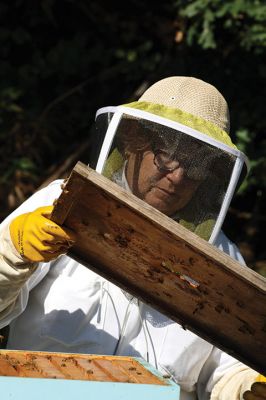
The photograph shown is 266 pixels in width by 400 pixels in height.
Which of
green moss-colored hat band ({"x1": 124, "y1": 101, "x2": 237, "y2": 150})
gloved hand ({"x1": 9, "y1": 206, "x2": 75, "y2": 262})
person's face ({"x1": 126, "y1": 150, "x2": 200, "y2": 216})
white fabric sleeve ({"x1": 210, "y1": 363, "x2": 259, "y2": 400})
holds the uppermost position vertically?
green moss-colored hat band ({"x1": 124, "y1": 101, "x2": 237, "y2": 150})

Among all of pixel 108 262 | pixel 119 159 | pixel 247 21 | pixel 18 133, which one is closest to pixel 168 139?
pixel 119 159

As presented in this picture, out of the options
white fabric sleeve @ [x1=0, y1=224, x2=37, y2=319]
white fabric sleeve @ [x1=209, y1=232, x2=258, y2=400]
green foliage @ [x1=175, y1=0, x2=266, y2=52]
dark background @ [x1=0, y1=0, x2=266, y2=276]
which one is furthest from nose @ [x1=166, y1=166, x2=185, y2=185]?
dark background @ [x1=0, y1=0, x2=266, y2=276]

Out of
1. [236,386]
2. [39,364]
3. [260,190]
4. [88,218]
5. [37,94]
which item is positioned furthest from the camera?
[37,94]

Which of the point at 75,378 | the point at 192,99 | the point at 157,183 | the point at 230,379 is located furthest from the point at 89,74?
the point at 75,378

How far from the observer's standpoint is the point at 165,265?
242 cm

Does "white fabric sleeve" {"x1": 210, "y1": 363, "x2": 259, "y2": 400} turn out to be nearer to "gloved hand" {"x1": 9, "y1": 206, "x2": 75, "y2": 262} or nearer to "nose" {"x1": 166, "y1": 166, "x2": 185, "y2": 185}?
"nose" {"x1": 166, "y1": 166, "x2": 185, "y2": 185}

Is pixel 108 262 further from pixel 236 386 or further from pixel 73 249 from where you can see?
pixel 236 386

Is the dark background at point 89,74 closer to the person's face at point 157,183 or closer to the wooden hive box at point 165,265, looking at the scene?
the person's face at point 157,183

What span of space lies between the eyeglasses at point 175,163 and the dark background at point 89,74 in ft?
8.39

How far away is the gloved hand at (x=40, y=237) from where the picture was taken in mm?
2338

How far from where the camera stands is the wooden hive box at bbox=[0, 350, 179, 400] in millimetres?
1978

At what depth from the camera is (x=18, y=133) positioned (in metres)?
5.82

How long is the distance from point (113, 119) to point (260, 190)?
2.84 meters

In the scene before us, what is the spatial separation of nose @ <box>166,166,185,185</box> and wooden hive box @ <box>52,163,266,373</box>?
45 centimetres
